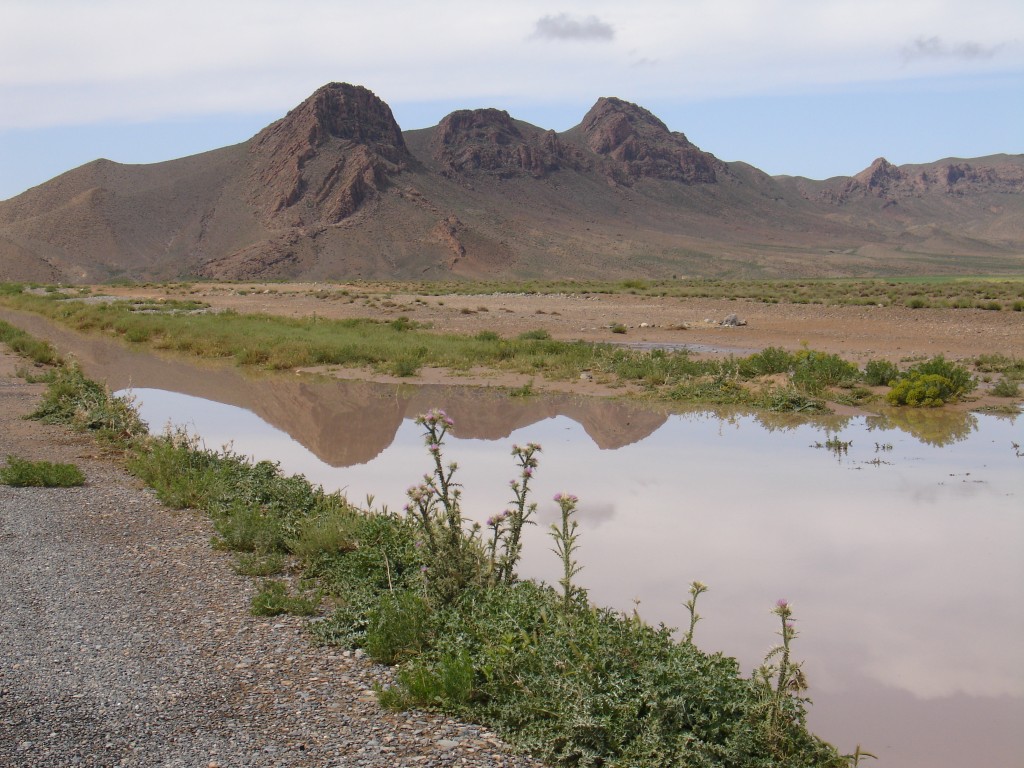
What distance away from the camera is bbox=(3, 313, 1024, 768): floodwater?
20.9 feet

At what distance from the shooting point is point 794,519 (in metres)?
10.3

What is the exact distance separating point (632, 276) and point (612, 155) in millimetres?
87902

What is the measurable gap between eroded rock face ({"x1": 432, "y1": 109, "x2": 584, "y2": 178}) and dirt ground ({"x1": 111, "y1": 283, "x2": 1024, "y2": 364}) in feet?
367

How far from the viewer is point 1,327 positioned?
35.8 m

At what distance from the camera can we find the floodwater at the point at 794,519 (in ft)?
20.9

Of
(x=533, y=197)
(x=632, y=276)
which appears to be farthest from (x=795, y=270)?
(x=533, y=197)

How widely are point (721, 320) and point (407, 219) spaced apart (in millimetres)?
90419

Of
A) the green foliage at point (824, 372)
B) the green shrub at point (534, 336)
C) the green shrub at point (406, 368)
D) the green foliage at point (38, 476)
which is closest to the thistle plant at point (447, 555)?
the green foliage at point (38, 476)

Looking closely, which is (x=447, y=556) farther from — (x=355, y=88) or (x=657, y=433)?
(x=355, y=88)

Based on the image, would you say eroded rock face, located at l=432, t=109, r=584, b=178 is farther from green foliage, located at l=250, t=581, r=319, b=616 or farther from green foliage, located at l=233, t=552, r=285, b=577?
green foliage, located at l=250, t=581, r=319, b=616

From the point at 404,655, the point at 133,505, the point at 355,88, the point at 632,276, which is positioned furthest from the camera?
the point at 355,88

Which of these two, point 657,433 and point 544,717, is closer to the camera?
point 544,717

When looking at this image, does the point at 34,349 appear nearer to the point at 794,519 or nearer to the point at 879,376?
the point at 879,376

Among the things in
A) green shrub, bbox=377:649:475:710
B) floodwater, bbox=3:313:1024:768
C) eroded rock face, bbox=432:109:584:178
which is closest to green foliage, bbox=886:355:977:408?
floodwater, bbox=3:313:1024:768
